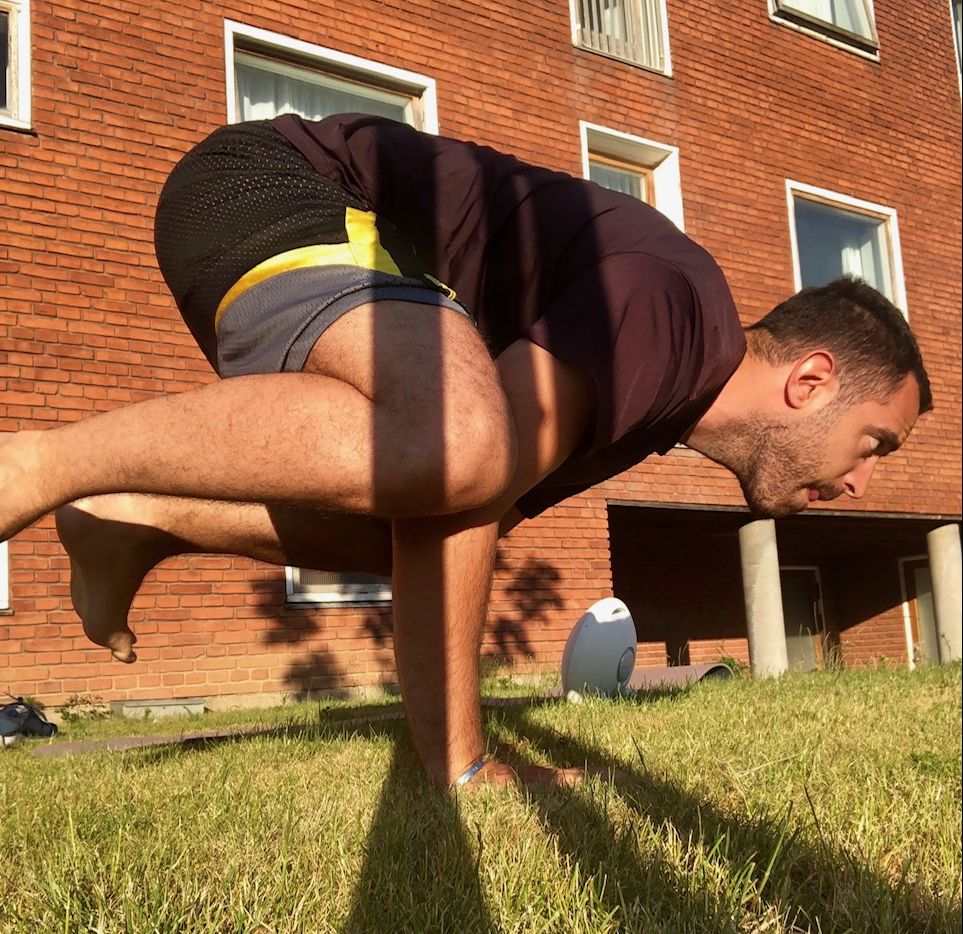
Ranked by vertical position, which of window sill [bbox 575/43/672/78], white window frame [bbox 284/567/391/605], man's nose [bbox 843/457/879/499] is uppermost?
window sill [bbox 575/43/672/78]

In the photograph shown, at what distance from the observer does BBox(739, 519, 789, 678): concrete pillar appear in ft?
33.4

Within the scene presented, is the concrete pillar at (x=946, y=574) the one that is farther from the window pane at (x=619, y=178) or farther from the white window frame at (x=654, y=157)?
the window pane at (x=619, y=178)

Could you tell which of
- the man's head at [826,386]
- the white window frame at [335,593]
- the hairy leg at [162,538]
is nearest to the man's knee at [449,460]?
the hairy leg at [162,538]

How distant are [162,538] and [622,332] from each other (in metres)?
1.35

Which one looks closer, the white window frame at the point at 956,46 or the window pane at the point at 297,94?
the window pane at the point at 297,94

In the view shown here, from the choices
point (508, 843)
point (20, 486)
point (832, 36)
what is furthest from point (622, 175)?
point (508, 843)

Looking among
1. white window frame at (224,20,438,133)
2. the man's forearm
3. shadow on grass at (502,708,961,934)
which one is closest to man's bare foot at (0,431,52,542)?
the man's forearm

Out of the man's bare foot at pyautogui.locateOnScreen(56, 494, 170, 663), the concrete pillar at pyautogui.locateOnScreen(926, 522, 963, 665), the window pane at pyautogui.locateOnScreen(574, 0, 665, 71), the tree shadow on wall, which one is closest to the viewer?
the man's bare foot at pyautogui.locateOnScreen(56, 494, 170, 663)

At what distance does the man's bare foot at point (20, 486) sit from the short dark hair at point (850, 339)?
1.68 meters

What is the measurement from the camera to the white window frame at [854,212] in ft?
36.2

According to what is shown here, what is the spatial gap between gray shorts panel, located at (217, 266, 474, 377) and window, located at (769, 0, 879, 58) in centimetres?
1075

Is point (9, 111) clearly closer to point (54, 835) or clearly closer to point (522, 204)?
point (522, 204)

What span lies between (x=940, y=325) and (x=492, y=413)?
11.6 m

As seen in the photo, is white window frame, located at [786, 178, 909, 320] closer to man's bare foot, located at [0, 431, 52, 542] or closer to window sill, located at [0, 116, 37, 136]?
window sill, located at [0, 116, 37, 136]
